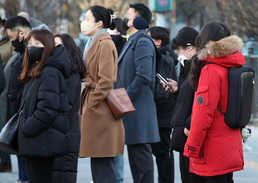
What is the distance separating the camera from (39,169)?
15.7 feet

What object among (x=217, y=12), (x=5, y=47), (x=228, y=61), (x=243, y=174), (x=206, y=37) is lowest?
(x=243, y=174)

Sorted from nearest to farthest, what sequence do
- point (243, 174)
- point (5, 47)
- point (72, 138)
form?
point (72, 138) → point (243, 174) → point (5, 47)

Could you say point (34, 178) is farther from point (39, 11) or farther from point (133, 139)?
point (39, 11)

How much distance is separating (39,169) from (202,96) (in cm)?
147

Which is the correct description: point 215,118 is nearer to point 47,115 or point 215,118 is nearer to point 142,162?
point 47,115

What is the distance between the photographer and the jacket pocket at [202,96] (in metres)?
4.31

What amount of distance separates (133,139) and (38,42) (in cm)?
159

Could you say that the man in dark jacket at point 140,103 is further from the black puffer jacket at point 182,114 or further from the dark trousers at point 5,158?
the dark trousers at point 5,158

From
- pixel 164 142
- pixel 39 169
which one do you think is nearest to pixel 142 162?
pixel 164 142

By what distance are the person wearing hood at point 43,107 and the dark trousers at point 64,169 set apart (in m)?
0.69

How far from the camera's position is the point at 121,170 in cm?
668

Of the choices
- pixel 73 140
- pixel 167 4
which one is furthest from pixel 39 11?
pixel 73 140

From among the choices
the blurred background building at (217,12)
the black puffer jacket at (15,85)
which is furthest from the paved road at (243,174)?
Answer: the blurred background building at (217,12)

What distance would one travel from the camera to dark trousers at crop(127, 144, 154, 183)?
19.5ft
